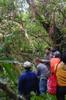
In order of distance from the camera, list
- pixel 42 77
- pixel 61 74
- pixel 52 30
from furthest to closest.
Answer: pixel 52 30
pixel 42 77
pixel 61 74

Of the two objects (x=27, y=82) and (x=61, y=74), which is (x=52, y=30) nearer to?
(x=27, y=82)

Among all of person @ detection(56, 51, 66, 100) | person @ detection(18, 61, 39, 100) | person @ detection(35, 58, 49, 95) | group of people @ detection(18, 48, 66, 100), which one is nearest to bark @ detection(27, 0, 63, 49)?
group of people @ detection(18, 48, 66, 100)

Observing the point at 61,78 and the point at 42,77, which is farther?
the point at 42,77

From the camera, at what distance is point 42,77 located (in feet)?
24.5

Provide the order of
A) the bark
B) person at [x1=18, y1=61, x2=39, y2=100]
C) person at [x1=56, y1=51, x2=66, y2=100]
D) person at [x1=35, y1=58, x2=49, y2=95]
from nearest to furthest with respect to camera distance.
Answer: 1. person at [x1=56, y1=51, x2=66, y2=100]
2. person at [x1=18, y1=61, x2=39, y2=100]
3. person at [x1=35, y1=58, x2=49, y2=95]
4. the bark

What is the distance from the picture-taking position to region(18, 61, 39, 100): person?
23.4 feet

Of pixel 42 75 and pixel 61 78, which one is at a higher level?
pixel 61 78

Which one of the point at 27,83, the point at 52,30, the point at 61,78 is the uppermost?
the point at 61,78

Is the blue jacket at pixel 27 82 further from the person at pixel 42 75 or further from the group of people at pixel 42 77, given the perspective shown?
the person at pixel 42 75

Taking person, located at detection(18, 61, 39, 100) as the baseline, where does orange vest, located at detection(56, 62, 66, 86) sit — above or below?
above

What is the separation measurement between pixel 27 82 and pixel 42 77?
16.4 inches

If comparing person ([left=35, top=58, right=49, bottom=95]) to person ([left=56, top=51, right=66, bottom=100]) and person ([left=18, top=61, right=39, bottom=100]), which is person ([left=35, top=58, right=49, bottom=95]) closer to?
person ([left=18, top=61, right=39, bottom=100])

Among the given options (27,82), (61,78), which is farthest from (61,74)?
(27,82)

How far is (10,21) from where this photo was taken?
10.7 m
